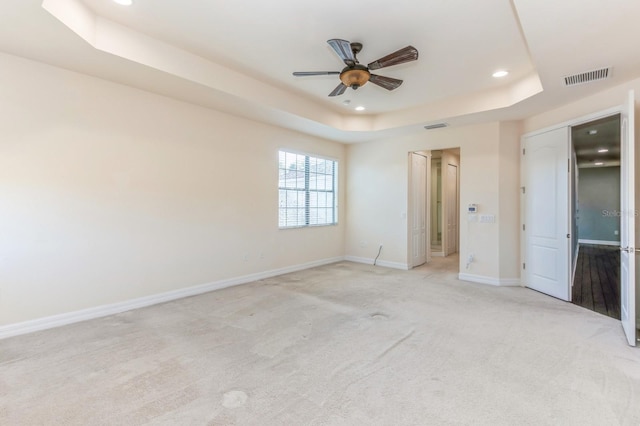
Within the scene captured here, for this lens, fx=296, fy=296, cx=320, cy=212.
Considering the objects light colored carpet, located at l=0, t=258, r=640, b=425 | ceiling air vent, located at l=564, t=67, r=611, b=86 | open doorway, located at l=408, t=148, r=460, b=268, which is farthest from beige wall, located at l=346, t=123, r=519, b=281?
ceiling air vent, located at l=564, t=67, r=611, b=86

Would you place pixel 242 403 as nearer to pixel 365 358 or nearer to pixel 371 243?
pixel 365 358

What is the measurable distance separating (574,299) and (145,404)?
5297mm

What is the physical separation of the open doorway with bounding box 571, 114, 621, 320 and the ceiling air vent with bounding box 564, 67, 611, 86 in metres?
0.72

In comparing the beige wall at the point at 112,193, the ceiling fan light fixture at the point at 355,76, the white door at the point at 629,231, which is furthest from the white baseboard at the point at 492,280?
the ceiling fan light fixture at the point at 355,76

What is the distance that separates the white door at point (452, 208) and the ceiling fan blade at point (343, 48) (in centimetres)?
579

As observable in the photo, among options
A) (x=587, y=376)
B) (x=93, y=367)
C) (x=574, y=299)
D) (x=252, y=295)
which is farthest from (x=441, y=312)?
(x=93, y=367)

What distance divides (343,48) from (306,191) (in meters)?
3.73

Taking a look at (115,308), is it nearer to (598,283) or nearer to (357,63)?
(357,63)

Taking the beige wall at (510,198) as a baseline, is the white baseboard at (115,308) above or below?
below

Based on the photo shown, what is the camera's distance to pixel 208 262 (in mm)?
4559

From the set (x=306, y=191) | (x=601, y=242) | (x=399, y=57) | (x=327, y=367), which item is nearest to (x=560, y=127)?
(x=399, y=57)

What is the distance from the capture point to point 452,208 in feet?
26.7

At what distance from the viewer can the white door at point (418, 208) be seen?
6266mm

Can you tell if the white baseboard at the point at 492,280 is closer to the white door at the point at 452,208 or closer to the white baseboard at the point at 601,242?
the white door at the point at 452,208
